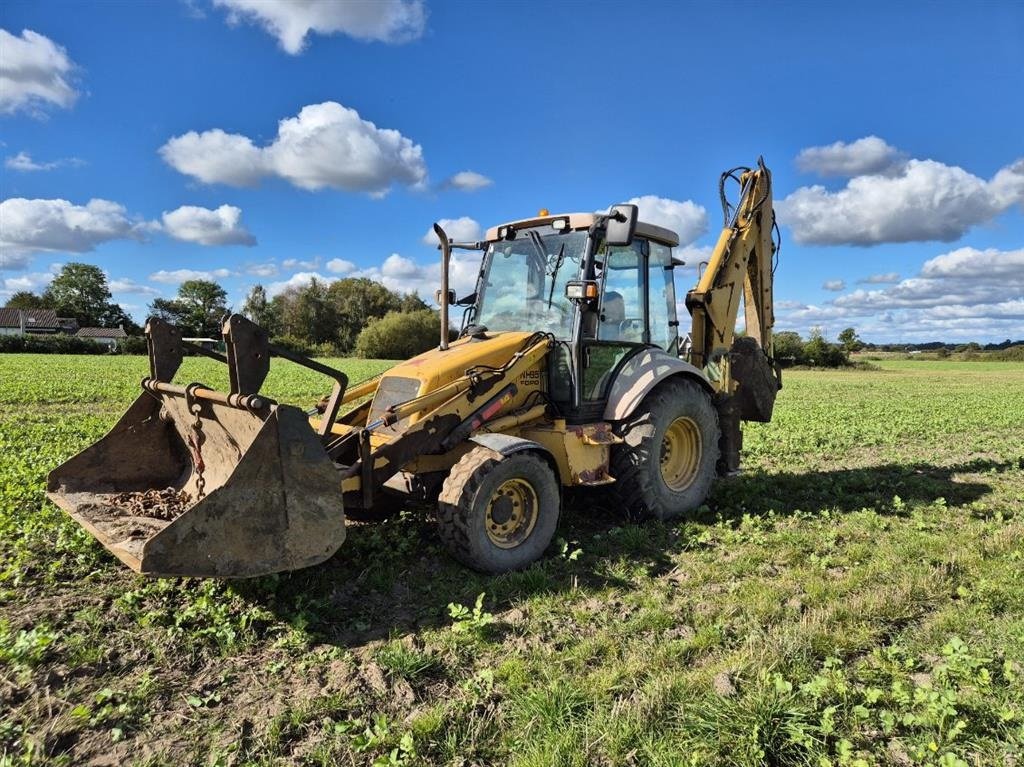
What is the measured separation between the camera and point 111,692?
3.45m

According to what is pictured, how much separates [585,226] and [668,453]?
8.06 ft

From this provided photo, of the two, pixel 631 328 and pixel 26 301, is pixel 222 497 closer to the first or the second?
pixel 631 328

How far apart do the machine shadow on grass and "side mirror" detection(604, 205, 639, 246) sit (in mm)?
2470

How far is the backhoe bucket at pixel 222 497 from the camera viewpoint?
386 centimetres

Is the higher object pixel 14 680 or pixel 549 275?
pixel 549 275

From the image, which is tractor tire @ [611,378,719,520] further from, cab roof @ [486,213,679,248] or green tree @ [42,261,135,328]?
green tree @ [42,261,135,328]

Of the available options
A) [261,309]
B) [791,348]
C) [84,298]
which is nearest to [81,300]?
[84,298]

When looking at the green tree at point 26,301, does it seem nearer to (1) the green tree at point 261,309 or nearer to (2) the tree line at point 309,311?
(2) the tree line at point 309,311

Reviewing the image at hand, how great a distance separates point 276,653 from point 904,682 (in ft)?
11.1

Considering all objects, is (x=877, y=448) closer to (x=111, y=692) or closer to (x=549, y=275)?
(x=549, y=275)

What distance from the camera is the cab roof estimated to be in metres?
6.25

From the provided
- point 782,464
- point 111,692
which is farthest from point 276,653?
point 782,464

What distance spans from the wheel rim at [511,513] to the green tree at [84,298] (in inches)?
3690

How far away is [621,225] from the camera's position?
570 cm
